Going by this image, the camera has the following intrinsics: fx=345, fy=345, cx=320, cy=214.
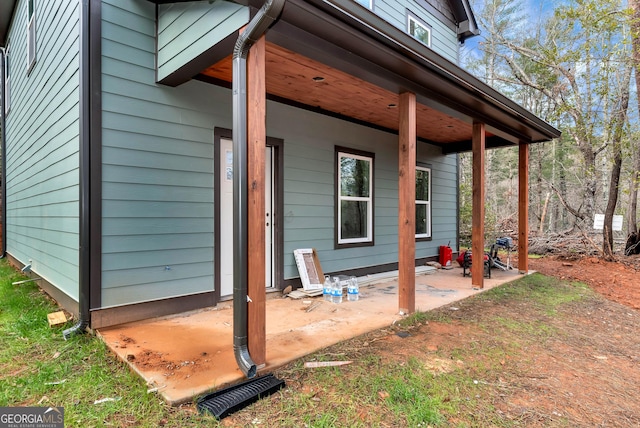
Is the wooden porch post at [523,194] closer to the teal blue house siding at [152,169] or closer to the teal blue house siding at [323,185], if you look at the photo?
the teal blue house siding at [323,185]

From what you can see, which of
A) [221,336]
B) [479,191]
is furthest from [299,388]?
[479,191]

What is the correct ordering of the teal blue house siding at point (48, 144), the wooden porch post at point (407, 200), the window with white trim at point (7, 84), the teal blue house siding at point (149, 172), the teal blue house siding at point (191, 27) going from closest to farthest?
the teal blue house siding at point (191, 27), the teal blue house siding at point (149, 172), the teal blue house siding at point (48, 144), the wooden porch post at point (407, 200), the window with white trim at point (7, 84)

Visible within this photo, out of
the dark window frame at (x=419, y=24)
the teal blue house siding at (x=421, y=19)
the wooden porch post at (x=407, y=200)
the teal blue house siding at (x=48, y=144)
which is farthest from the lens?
the dark window frame at (x=419, y=24)

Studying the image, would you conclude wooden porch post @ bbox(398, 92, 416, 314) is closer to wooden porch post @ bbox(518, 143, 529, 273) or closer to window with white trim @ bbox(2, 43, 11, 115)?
wooden porch post @ bbox(518, 143, 529, 273)

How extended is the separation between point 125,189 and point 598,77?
9.92 m

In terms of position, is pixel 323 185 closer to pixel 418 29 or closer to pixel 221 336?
pixel 221 336

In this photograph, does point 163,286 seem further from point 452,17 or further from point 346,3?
point 452,17

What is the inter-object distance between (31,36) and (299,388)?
6.37 meters

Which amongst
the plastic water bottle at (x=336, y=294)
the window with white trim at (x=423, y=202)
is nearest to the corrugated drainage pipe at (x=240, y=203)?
the plastic water bottle at (x=336, y=294)

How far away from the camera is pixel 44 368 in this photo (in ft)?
7.95

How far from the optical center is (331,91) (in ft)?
14.1

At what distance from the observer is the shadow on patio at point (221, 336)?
7.43 feet

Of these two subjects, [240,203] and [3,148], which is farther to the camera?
[3,148]

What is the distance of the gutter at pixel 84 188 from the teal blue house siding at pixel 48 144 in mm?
255
